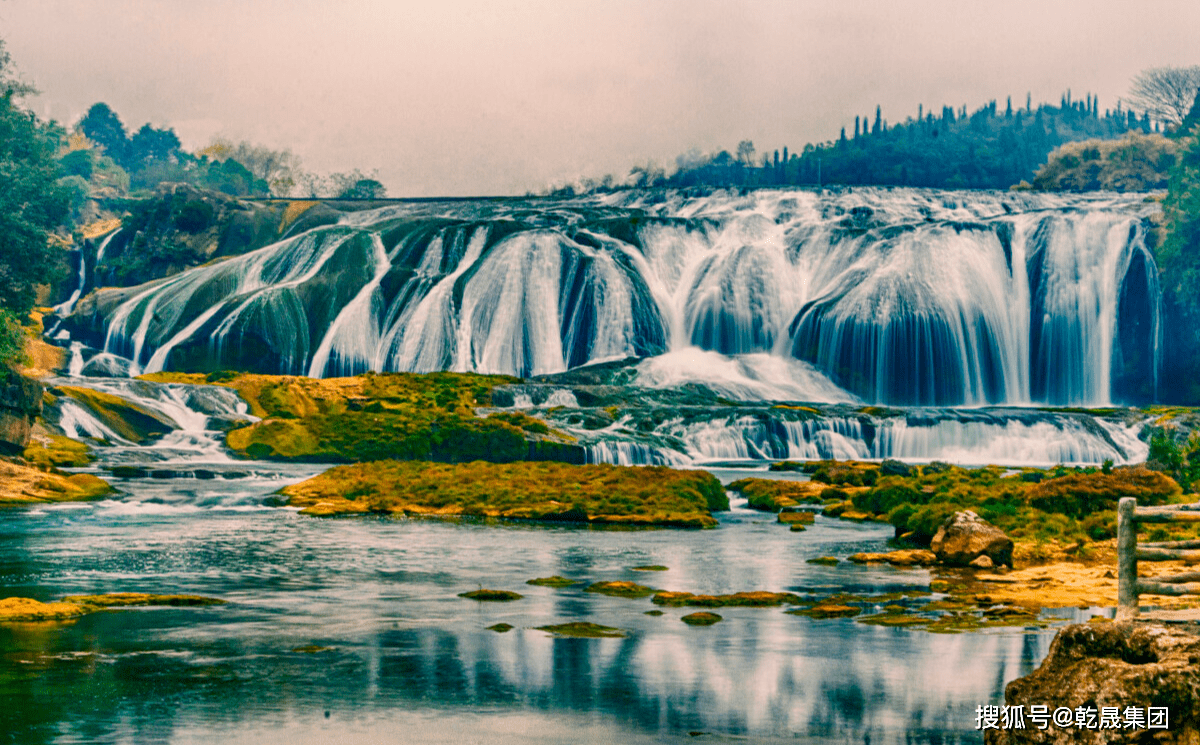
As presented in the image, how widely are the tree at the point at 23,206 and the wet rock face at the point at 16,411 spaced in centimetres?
251

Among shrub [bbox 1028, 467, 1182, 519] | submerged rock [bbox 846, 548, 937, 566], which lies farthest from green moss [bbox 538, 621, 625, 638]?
shrub [bbox 1028, 467, 1182, 519]

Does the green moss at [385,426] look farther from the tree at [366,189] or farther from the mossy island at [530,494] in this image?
the tree at [366,189]

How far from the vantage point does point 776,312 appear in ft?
202

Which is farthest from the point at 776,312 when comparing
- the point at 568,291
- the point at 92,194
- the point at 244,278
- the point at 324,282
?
the point at 92,194

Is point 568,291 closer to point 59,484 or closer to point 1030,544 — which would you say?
point 59,484

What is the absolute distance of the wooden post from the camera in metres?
8.64

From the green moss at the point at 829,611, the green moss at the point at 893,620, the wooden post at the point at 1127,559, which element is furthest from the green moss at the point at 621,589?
the wooden post at the point at 1127,559

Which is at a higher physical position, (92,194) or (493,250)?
(92,194)

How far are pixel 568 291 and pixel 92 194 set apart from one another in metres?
78.7

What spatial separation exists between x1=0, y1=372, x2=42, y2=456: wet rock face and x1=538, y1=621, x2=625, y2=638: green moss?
22043mm

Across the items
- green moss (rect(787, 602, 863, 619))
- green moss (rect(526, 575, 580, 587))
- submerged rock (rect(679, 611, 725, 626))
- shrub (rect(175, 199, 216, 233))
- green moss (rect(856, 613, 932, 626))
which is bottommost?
green moss (rect(526, 575, 580, 587))

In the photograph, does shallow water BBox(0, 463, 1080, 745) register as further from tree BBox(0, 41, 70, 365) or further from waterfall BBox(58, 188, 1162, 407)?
waterfall BBox(58, 188, 1162, 407)

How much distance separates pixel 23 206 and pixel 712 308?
1296 inches

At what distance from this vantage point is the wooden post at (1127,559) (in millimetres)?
8641
